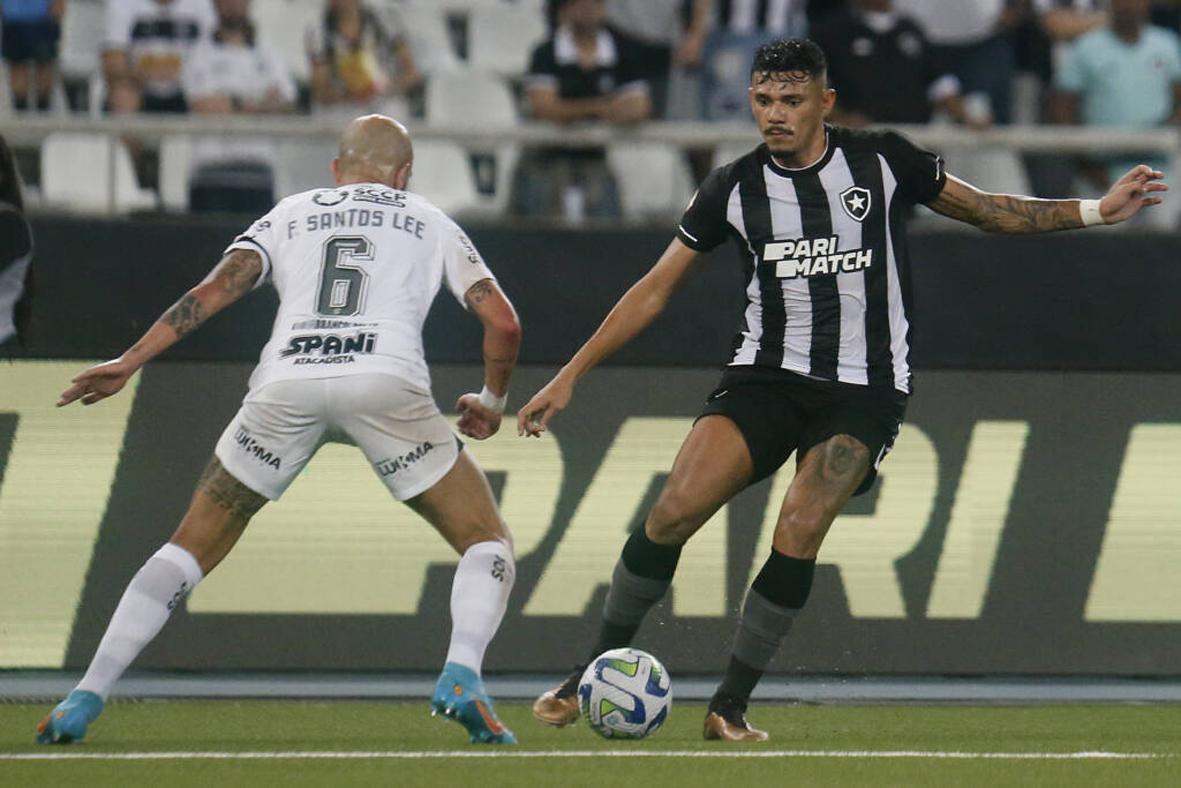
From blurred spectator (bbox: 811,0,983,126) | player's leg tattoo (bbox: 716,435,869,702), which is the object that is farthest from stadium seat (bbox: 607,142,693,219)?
player's leg tattoo (bbox: 716,435,869,702)

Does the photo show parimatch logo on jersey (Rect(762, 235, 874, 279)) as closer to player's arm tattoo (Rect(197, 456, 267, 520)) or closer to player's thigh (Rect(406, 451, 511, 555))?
player's thigh (Rect(406, 451, 511, 555))

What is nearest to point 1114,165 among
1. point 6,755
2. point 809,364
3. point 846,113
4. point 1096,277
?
point 1096,277

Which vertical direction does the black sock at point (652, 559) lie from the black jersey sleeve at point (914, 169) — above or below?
below

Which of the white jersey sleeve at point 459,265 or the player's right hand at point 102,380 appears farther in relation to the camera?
the white jersey sleeve at point 459,265

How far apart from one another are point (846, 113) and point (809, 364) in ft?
11.3

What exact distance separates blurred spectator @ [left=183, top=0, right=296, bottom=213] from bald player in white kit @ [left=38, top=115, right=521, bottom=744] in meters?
2.61

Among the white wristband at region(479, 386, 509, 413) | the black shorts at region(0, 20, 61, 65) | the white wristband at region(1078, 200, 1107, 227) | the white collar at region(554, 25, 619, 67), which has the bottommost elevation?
the white wristband at region(479, 386, 509, 413)

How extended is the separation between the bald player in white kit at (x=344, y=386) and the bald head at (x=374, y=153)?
0.09 meters

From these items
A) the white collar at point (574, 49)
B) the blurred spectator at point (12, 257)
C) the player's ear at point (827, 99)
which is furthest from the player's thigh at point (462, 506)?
the white collar at point (574, 49)

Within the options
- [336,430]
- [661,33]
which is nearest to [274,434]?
[336,430]

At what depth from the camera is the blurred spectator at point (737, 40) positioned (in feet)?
34.4

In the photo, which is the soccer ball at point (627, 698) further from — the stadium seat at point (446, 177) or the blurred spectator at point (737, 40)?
the blurred spectator at point (737, 40)

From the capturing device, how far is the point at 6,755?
6121 millimetres

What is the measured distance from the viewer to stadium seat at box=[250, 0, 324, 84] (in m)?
10.7
